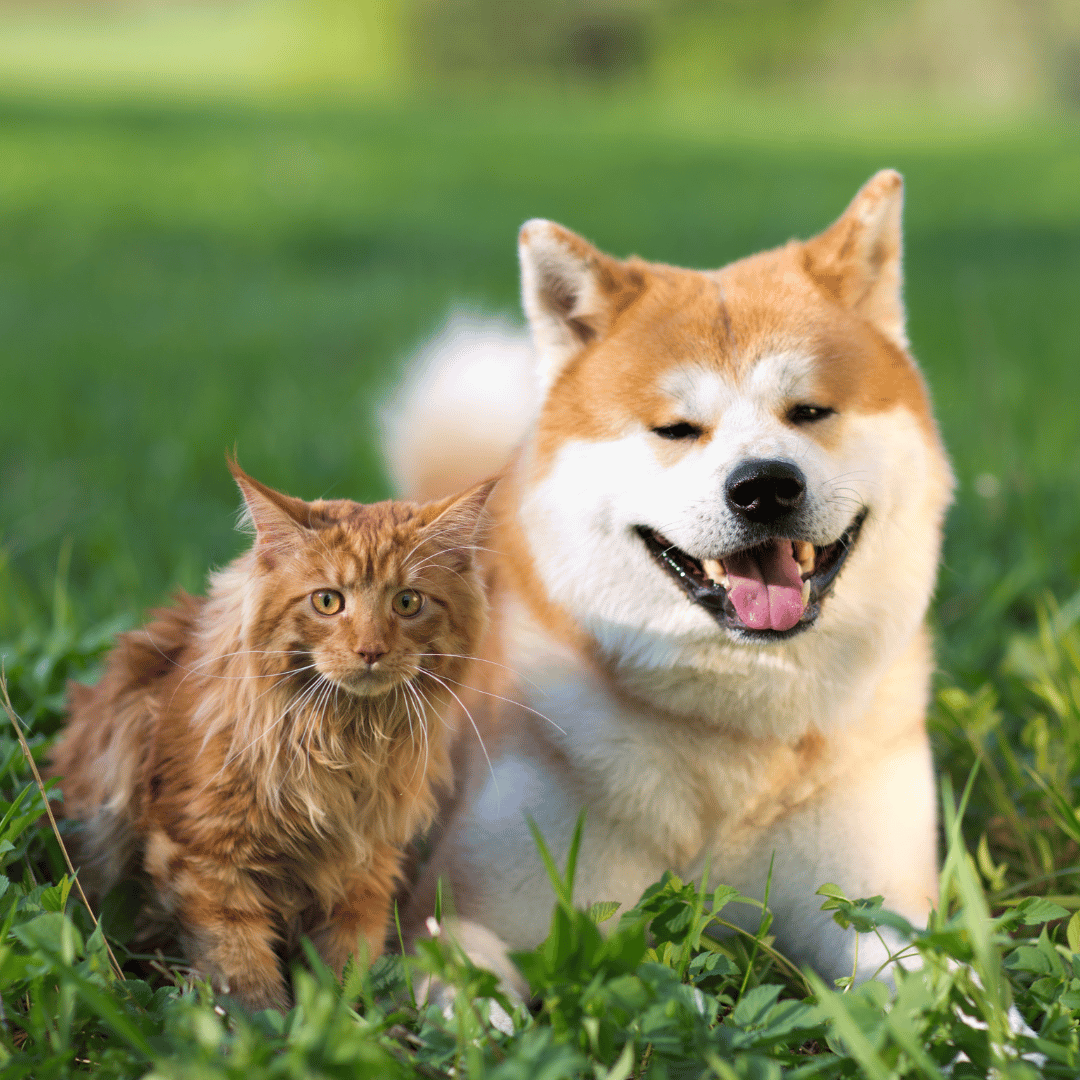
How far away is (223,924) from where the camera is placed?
1.86 m

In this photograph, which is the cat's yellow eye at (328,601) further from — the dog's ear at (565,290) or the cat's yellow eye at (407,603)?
the dog's ear at (565,290)

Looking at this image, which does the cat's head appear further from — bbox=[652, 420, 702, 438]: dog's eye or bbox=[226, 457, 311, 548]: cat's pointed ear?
bbox=[652, 420, 702, 438]: dog's eye

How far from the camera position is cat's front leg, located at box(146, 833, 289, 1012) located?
185cm

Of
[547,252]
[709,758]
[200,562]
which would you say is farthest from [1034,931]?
[200,562]

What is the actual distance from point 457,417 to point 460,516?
1453mm

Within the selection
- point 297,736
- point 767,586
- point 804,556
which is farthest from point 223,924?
point 804,556

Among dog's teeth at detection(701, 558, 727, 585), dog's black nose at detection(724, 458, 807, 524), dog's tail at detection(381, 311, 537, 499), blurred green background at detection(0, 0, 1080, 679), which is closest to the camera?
dog's black nose at detection(724, 458, 807, 524)

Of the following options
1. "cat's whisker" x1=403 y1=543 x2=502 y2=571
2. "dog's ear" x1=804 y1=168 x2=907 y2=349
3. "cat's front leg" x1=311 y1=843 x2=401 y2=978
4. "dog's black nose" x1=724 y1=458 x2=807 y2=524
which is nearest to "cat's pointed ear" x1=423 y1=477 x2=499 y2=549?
"cat's whisker" x1=403 y1=543 x2=502 y2=571

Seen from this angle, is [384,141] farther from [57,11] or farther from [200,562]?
[57,11]

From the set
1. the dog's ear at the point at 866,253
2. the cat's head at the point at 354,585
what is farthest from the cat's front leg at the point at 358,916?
the dog's ear at the point at 866,253

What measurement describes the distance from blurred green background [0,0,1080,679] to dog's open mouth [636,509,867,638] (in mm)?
1159

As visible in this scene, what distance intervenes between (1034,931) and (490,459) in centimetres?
174

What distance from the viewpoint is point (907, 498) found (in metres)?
2.20

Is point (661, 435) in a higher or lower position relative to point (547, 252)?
lower
